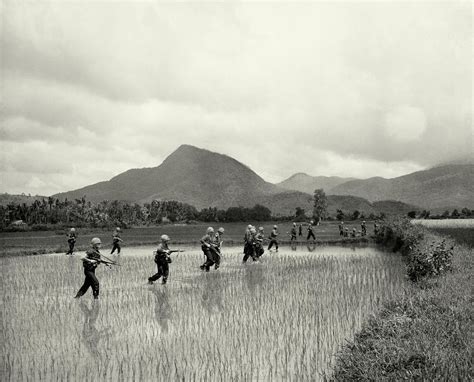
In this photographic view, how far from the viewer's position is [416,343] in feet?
23.8

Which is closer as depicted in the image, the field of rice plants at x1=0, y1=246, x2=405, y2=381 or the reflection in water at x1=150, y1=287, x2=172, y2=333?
the field of rice plants at x1=0, y1=246, x2=405, y2=381

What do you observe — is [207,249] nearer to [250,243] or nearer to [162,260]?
[162,260]

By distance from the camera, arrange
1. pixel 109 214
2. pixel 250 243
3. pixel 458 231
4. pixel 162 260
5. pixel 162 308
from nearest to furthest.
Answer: pixel 162 308 → pixel 162 260 → pixel 250 243 → pixel 458 231 → pixel 109 214

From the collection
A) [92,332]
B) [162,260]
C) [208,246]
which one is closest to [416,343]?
[92,332]

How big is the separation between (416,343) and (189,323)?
558 centimetres

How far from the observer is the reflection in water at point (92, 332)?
9.16 m

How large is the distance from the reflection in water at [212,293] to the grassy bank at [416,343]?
4.53m

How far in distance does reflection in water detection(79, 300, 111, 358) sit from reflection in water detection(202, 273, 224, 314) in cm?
297

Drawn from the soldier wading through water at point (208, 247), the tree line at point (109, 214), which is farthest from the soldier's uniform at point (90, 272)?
the tree line at point (109, 214)

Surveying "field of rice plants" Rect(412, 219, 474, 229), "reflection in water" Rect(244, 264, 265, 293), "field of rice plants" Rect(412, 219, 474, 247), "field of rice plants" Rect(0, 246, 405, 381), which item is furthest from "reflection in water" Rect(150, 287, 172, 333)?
"field of rice plants" Rect(412, 219, 474, 229)

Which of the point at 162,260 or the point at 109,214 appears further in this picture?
the point at 109,214

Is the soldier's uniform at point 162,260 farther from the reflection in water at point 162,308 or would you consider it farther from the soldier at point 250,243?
the soldier at point 250,243

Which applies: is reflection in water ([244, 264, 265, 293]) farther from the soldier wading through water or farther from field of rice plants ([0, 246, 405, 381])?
the soldier wading through water

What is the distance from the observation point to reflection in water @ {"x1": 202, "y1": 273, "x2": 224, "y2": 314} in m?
12.6
